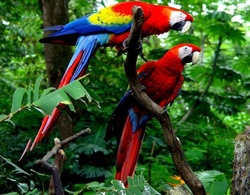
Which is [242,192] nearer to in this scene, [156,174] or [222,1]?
[156,174]

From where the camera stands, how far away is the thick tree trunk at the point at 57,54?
7.52 ft

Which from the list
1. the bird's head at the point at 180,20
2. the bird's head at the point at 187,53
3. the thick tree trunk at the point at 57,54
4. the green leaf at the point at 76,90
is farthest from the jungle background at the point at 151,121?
the green leaf at the point at 76,90

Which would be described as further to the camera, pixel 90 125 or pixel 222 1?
pixel 222 1

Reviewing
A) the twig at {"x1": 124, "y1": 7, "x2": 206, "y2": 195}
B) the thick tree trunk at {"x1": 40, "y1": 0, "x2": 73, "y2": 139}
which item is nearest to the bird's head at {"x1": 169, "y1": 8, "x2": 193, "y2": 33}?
the twig at {"x1": 124, "y1": 7, "x2": 206, "y2": 195}

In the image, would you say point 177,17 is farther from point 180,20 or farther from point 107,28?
point 107,28

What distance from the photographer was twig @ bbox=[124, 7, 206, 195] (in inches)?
39.9

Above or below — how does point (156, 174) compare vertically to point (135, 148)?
below

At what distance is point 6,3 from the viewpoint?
9.39ft

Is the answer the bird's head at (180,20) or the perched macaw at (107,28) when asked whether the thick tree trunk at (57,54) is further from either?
the bird's head at (180,20)

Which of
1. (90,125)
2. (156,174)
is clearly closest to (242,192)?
(156,174)

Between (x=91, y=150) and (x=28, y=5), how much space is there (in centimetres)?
147

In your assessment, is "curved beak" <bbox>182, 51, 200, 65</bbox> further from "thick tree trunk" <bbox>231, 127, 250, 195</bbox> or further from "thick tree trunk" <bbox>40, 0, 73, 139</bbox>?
"thick tree trunk" <bbox>40, 0, 73, 139</bbox>

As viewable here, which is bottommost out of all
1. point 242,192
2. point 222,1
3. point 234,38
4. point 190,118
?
point 190,118

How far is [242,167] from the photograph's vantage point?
3.19ft
